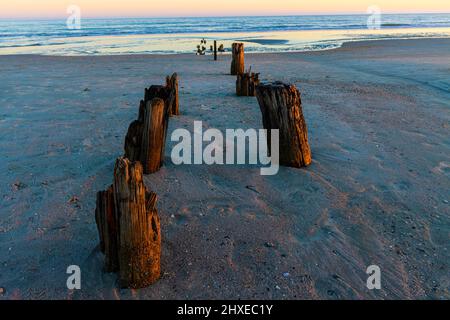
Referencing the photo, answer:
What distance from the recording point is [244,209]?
173 inches

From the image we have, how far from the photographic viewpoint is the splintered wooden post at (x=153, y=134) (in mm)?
4988

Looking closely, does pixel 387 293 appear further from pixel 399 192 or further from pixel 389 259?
pixel 399 192

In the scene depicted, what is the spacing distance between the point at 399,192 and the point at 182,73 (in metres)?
12.2

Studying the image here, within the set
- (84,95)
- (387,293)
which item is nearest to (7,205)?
(387,293)

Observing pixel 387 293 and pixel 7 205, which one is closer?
pixel 387 293

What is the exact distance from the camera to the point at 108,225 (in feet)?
10.3

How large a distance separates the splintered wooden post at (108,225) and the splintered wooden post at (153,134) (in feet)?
6.49

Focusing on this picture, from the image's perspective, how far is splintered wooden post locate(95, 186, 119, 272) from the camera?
308 centimetres

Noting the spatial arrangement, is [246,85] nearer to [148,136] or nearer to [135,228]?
[148,136]

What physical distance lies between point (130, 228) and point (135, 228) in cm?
4
